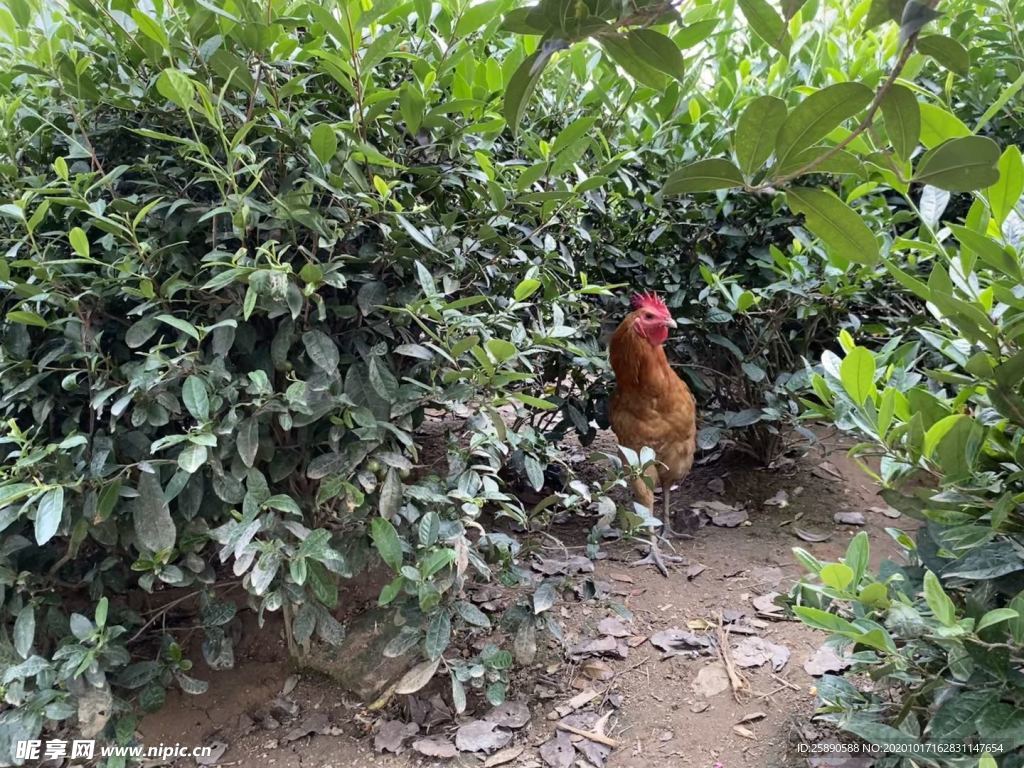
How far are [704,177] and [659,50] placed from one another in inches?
5.4

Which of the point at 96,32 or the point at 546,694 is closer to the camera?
the point at 96,32

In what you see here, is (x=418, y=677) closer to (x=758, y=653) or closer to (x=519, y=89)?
(x=758, y=653)

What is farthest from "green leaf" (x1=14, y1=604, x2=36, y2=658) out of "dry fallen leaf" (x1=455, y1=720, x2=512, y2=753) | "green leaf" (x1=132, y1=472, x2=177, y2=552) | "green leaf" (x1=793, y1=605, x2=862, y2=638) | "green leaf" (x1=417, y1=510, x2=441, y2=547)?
"green leaf" (x1=793, y1=605, x2=862, y2=638)

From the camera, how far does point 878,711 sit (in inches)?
59.7

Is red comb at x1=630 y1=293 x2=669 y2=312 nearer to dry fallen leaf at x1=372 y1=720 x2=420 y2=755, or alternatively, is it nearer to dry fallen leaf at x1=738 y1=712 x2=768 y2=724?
dry fallen leaf at x1=738 y1=712 x2=768 y2=724

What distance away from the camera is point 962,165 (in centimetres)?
68

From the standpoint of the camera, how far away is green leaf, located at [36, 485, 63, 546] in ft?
4.83

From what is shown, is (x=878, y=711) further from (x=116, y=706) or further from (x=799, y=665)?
(x=116, y=706)

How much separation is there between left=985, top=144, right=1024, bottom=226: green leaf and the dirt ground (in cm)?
138

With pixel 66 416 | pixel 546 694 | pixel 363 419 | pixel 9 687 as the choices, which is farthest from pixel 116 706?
pixel 546 694

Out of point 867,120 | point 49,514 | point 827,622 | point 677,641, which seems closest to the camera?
point 867,120

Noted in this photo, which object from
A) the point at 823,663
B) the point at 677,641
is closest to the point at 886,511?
the point at 823,663

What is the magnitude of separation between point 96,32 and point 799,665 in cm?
275

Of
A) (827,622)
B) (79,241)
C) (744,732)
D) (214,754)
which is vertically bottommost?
(214,754)
